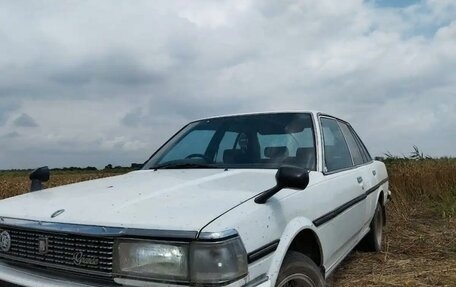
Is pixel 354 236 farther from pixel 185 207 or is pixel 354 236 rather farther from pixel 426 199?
pixel 426 199

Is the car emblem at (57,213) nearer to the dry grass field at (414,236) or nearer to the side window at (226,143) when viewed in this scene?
the side window at (226,143)

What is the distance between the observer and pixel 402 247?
18.1 feet

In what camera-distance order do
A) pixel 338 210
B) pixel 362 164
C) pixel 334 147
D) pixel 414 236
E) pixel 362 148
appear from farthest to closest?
pixel 414 236 → pixel 362 148 → pixel 362 164 → pixel 334 147 → pixel 338 210

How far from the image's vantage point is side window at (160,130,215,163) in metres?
3.64

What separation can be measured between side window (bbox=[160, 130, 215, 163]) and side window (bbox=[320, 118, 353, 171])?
0.98 metres

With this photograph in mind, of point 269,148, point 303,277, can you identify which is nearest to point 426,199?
point 269,148

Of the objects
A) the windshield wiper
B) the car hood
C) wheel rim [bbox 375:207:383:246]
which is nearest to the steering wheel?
the windshield wiper

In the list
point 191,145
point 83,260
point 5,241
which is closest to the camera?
point 83,260

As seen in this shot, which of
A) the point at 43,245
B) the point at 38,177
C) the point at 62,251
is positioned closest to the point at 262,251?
the point at 62,251

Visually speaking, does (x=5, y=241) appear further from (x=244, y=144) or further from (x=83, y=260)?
(x=244, y=144)

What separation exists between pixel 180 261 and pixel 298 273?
0.83 metres

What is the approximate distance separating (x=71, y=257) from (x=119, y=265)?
286 mm

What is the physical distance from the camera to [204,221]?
1.88 m

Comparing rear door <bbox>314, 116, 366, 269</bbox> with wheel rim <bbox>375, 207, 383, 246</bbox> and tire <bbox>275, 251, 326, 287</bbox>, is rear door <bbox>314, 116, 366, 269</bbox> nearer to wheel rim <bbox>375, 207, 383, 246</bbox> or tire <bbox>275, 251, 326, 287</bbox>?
tire <bbox>275, 251, 326, 287</bbox>
